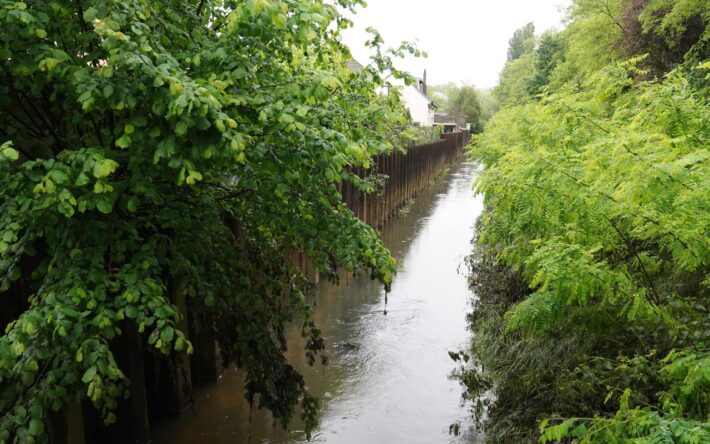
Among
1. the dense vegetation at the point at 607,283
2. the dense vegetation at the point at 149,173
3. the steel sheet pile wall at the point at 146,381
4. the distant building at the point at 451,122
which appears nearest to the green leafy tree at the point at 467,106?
the distant building at the point at 451,122

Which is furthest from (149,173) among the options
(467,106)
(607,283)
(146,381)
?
(467,106)

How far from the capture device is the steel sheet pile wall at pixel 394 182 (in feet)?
41.4

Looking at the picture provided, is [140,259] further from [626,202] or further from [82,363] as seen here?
[626,202]

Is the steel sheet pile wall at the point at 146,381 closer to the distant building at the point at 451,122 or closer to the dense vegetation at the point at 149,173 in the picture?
the dense vegetation at the point at 149,173

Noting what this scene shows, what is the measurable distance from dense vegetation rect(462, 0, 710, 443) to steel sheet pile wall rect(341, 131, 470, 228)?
3731 mm

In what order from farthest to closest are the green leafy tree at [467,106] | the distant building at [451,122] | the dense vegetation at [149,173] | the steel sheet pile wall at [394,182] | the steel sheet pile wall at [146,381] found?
the green leafy tree at [467,106] < the distant building at [451,122] < the steel sheet pile wall at [394,182] < the steel sheet pile wall at [146,381] < the dense vegetation at [149,173]

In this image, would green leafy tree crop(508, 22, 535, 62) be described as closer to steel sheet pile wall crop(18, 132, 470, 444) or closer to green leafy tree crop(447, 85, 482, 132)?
green leafy tree crop(447, 85, 482, 132)

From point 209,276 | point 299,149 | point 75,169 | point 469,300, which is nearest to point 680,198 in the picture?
point 299,149

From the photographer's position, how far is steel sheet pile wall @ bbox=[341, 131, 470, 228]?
12.6 meters

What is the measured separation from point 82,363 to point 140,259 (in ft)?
2.29

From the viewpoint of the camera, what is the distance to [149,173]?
11.6 ft

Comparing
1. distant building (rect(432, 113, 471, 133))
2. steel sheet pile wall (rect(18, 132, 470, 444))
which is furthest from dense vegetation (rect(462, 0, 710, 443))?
distant building (rect(432, 113, 471, 133))

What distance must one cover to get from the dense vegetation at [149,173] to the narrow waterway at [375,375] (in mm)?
1624

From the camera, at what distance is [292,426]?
19.6 ft
